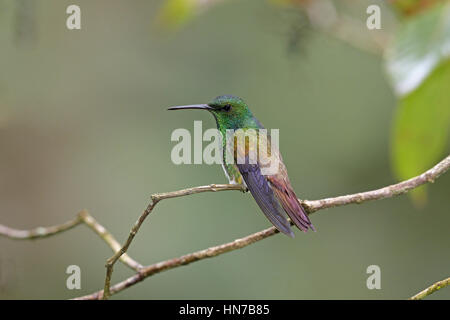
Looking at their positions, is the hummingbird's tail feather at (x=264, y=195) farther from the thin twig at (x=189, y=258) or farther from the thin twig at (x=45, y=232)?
the thin twig at (x=45, y=232)

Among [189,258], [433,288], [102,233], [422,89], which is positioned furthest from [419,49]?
[102,233]

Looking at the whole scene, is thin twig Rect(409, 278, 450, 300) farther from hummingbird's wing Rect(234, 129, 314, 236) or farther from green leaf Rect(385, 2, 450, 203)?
green leaf Rect(385, 2, 450, 203)

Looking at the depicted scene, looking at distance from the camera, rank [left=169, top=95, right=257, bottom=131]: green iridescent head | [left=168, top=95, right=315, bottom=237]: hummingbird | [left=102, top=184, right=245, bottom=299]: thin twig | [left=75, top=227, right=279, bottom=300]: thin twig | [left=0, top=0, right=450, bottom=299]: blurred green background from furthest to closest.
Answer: [left=0, top=0, right=450, bottom=299]: blurred green background < [left=169, top=95, right=257, bottom=131]: green iridescent head < [left=168, top=95, right=315, bottom=237]: hummingbird < [left=75, top=227, right=279, bottom=300]: thin twig < [left=102, top=184, right=245, bottom=299]: thin twig

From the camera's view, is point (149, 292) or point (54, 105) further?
point (54, 105)

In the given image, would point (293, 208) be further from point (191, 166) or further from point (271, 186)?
point (191, 166)

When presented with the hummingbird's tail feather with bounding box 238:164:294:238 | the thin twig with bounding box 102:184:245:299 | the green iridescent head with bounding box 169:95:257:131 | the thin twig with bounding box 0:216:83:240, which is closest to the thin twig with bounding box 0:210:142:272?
the thin twig with bounding box 0:216:83:240
